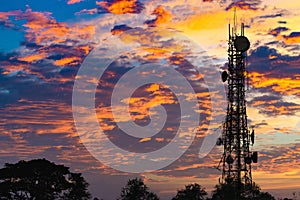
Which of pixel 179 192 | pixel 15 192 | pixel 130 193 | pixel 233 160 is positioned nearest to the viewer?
pixel 233 160

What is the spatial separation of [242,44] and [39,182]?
39.9 meters

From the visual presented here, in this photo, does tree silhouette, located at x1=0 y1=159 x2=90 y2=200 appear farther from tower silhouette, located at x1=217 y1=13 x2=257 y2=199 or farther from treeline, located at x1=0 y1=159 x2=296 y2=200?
tower silhouette, located at x1=217 y1=13 x2=257 y2=199

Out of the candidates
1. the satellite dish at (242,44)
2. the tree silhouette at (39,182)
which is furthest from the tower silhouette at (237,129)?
the tree silhouette at (39,182)

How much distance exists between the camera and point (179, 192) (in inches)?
4264

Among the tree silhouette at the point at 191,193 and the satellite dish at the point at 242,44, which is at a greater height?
the satellite dish at the point at 242,44

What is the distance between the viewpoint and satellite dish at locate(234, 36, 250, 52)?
7825cm

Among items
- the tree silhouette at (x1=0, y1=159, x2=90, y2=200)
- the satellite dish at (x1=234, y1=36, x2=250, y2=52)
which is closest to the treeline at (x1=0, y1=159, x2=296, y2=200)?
the tree silhouette at (x1=0, y1=159, x2=90, y2=200)

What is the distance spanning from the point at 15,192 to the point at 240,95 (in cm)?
3928

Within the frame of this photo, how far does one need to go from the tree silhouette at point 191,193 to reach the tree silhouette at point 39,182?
70.2 ft

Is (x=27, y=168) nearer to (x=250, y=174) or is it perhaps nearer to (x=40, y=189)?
(x=40, y=189)

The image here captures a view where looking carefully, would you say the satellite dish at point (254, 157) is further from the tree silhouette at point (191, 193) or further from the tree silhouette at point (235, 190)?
the tree silhouette at point (191, 193)

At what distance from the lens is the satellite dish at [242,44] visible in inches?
3081

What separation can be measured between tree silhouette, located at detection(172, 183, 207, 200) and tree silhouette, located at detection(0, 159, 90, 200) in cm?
2139

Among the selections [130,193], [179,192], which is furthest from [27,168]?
[179,192]
